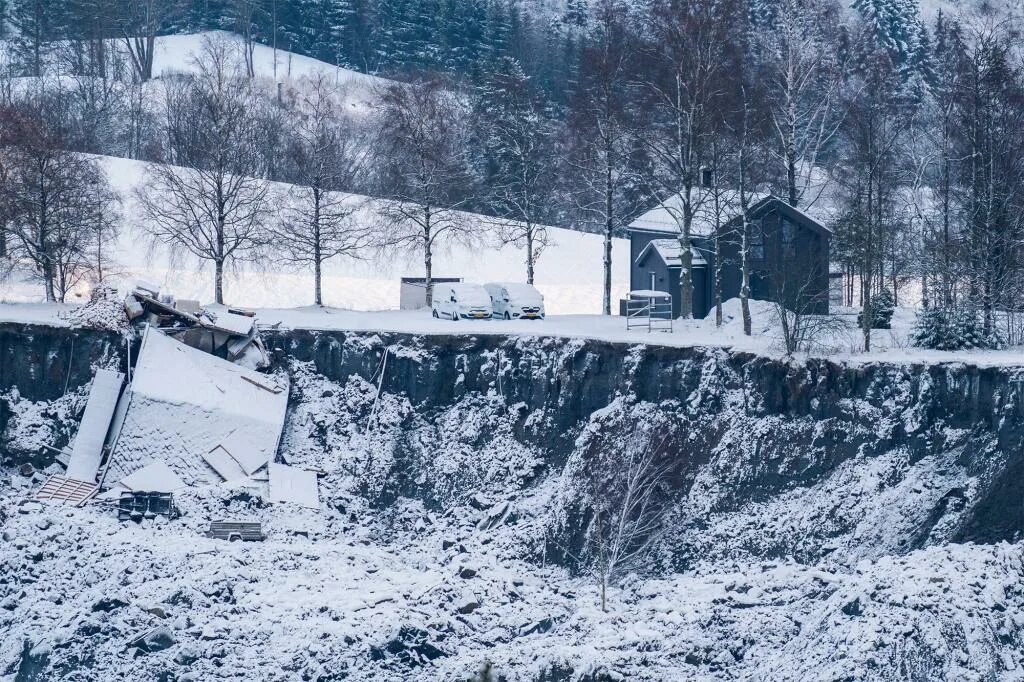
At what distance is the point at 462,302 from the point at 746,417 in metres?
12.4

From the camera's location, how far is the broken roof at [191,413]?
32.9 metres

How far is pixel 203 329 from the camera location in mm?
36562

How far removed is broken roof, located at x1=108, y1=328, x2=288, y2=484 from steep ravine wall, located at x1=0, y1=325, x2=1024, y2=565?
1.77 meters

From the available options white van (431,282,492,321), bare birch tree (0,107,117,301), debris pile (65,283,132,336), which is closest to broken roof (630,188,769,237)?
white van (431,282,492,321)

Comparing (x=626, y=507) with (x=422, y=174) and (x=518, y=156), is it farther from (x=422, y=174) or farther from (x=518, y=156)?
(x=518, y=156)

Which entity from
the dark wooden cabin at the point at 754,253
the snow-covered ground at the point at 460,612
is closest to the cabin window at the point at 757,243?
the dark wooden cabin at the point at 754,253

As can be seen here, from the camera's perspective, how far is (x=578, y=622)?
2678 cm

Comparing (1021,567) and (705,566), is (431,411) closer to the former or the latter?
(705,566)

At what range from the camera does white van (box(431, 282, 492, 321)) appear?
40.6m

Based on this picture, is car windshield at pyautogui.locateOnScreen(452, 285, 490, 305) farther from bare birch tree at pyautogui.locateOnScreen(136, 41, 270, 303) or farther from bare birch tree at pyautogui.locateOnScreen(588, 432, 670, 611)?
bare birch tree at pyautogui.locateOnScreen(588, 432, 670, 611)

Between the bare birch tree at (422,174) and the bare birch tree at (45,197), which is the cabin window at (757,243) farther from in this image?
the bare birch tree at (45,197)

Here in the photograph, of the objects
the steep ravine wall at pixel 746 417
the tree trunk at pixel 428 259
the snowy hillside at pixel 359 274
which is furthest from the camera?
the snowy hillside at pixel 359 274

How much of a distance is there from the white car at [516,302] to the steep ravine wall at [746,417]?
553cm

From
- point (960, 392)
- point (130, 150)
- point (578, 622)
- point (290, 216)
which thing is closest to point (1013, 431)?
point (960, 392)
